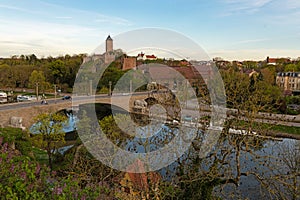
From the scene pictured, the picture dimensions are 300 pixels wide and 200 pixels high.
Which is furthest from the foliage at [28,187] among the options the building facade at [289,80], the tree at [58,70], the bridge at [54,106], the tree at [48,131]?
the building facade at [289,80]

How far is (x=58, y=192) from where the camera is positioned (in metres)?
1.80

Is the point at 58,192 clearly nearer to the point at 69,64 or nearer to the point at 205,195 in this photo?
the point at 205,195

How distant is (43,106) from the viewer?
16.5m

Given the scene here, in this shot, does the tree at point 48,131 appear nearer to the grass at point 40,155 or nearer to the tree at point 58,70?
the grass at point 40,155

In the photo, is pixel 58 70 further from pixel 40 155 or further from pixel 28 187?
pixel 28 187

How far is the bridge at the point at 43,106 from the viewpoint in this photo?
14.4m

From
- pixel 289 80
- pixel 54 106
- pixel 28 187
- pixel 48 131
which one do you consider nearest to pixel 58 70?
pixel 54 106

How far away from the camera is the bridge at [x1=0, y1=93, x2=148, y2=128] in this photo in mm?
14391

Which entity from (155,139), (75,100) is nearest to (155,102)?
(155,139)

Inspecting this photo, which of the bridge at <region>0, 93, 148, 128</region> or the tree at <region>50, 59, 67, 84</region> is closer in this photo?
the bridge at <region>0, 93, 148, 128</region>

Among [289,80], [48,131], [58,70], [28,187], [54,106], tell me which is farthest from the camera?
[289,80]

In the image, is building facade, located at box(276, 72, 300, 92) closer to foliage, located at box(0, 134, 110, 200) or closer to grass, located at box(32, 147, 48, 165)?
grass, located at box(32, 147, 48, 165)

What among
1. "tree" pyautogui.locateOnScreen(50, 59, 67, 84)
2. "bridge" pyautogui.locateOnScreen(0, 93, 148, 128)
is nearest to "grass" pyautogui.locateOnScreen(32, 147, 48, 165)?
"bridge" pyautogui.locateOnScreen(0, 93, 148, 128)

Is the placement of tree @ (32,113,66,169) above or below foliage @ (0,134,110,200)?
below
